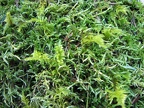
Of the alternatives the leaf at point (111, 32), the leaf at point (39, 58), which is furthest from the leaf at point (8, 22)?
the leaf at point (111, 32)

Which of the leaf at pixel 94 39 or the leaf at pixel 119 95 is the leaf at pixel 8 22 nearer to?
the leaf at pixel 94 39

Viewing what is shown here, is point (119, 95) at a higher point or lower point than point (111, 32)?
lower

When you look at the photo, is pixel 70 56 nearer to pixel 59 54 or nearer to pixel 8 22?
pixel 59 54

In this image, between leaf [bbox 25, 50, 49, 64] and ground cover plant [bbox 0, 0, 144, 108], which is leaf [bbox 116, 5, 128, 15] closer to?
ground cover plant [bbox 0, 0, 144, 108]

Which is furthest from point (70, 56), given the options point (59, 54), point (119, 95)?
point (119, 95)

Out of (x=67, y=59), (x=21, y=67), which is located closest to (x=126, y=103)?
(x=67, y=59)

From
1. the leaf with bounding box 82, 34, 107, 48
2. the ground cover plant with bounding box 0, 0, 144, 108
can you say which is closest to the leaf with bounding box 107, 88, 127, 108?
the ground cover plant with bounding box 0, 0, 144, 108

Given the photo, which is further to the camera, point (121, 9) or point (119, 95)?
point (121, 9)

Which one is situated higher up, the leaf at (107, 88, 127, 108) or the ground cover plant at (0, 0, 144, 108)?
the ground cover plant at (0, 0, 144, 108)
